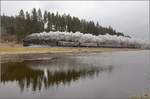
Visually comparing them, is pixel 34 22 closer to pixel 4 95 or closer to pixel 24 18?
pixel 24 18

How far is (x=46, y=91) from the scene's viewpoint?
757 inches

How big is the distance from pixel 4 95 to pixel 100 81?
371 inches

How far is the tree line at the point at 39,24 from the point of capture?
110688 millimetres

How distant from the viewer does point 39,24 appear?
118 meters

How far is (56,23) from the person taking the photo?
403 feet

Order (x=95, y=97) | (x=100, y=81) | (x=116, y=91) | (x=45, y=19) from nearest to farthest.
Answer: (x=95, y=97) < (x=116, y=91) < (x=100, y=81) < (x=45, y=19)

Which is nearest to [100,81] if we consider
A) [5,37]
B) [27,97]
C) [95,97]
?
[95,97]

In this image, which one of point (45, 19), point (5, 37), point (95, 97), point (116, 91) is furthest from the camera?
point (45, 19)

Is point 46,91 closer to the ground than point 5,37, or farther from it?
closer to the ground

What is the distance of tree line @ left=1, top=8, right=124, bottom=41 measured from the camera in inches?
4358

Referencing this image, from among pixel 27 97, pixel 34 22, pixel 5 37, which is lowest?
pixel 27 97

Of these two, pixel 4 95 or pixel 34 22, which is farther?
pixel 34 22

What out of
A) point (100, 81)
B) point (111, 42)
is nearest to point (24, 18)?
point (111, 42)

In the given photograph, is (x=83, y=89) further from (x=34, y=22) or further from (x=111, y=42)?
(x=111, y=42)
